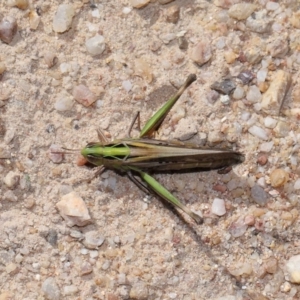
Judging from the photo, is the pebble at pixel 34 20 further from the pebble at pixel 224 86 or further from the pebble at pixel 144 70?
the pebble at pixel 224 86

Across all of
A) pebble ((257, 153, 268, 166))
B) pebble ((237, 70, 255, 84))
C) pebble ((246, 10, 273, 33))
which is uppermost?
pebble ((246, 10, 273, 33))

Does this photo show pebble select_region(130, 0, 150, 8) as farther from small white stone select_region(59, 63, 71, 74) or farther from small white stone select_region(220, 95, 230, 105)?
small white stone select_region(220, 95, 230, 105)

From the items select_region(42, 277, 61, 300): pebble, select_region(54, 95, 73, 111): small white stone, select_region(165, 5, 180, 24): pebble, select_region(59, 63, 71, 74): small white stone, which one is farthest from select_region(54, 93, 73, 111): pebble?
select_region(42, 277, 61, 300): pebble

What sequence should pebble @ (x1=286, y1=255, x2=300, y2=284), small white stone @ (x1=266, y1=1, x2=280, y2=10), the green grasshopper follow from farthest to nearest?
small white stone @ (x1=266, y1=1, x2=280, y2=10) < pebble @ (x1=286, y1=255, x2=300, y2=284) < the green grasshopper

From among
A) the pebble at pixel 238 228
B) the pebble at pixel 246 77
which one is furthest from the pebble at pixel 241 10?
the pebble at pixel 238 228

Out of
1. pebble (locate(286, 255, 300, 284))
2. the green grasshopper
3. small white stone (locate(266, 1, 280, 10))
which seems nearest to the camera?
the green grasshopper

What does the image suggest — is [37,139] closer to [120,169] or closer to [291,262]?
[120,169]

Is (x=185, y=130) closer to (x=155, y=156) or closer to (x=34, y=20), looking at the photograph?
(x=155, y=156)
